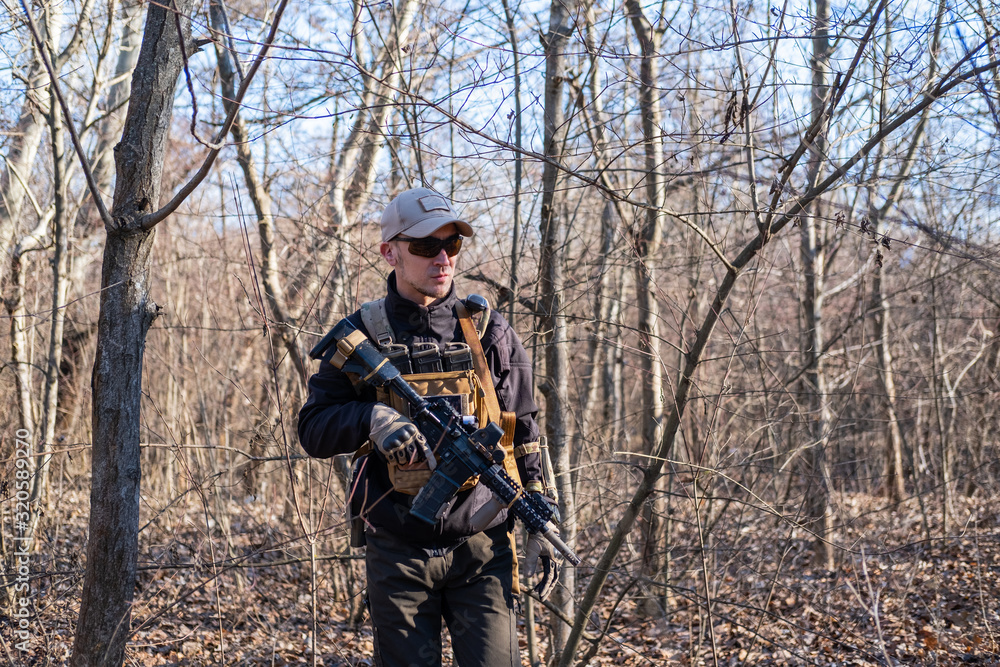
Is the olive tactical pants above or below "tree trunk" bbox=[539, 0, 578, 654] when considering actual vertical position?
below

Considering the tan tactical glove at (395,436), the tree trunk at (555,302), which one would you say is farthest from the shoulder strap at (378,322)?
the tree trunk at (555,302)

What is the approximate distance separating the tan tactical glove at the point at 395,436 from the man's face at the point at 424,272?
17.2 inches

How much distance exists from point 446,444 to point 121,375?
3.94 ft

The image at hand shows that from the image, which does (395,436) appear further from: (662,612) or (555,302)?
(662,612)

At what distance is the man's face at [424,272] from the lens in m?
2.61

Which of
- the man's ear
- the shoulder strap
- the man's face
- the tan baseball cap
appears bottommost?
the shoulder strap

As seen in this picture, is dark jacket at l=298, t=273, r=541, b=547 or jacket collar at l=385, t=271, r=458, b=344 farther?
jacket collar at l=385, t=271, r=458, b=344

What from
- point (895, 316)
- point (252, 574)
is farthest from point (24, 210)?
point (895, 316)

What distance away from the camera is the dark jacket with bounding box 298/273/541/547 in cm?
246

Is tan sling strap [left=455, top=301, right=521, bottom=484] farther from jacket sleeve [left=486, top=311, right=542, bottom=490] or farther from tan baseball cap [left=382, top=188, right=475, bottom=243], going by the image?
tan baseball cap [left=382, top=188, right=475, bottom=243]

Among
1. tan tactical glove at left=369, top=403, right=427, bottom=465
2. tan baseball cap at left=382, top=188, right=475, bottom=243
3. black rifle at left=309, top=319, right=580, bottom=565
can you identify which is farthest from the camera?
tan baseball cap at left=382, top=188, right=475, bottom=243

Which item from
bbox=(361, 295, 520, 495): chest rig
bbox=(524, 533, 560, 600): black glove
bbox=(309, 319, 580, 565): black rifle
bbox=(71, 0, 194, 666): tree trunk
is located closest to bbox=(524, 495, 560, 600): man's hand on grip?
bbox=(524, 533, 560, 600): black glove

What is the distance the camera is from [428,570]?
2.49 metres

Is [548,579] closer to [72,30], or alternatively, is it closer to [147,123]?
[147,123]
